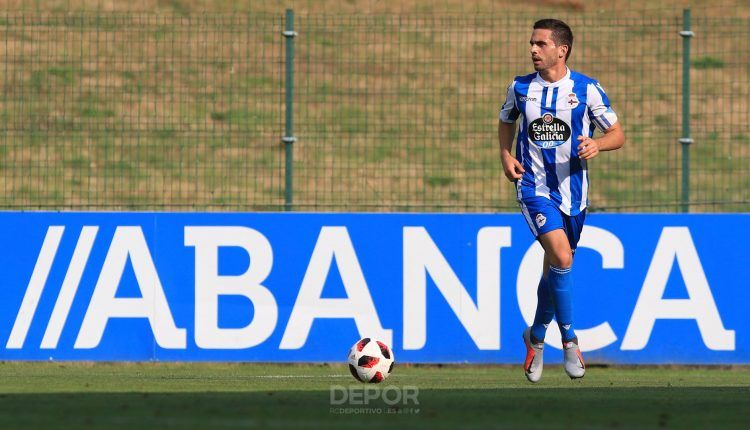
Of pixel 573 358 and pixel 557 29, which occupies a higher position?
pixel 557 29

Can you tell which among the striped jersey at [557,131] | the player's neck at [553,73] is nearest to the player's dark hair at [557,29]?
the player's neck at [553,73]

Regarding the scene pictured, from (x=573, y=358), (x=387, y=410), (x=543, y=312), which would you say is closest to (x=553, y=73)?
(x=543, y=312)

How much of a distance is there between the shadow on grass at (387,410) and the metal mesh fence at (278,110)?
511 centimetres

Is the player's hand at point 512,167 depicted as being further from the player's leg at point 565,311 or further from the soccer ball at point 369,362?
the soccer ball at point 369,362

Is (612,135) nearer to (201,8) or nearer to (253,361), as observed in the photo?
(253,361)

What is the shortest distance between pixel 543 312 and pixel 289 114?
12.4ft

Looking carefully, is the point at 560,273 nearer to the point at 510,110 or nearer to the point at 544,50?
the point at 510,110

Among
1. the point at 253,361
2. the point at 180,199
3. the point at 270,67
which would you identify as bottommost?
the point at 253,361

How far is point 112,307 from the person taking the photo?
37.6 feet

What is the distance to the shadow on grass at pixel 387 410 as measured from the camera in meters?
6.23

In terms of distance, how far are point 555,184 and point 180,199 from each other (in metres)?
6.27

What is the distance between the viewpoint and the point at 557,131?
9219 mm

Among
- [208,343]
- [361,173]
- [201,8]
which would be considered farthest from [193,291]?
[201,8]

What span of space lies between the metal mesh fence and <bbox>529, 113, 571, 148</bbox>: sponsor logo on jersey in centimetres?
379
